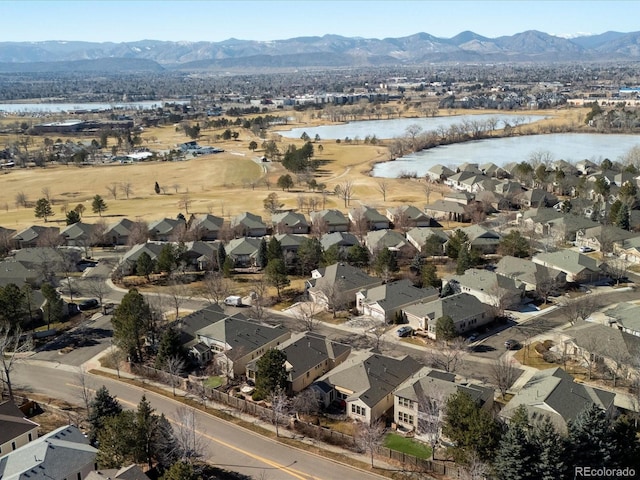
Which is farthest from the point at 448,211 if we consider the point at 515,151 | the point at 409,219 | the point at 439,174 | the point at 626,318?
the point at 515,151

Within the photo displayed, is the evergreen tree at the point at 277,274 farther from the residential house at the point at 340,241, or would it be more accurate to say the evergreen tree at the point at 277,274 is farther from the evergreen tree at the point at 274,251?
the residential house at the point at 340,241

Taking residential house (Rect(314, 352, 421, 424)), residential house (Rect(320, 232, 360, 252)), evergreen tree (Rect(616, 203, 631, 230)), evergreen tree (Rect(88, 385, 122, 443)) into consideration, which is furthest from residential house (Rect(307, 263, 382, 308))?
evergreen tree (Rect(616, 203, 631, 230))

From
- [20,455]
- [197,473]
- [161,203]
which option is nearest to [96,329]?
[20,455]

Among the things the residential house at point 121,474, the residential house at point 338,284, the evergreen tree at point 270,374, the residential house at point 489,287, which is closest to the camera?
the residential house at point 121,474

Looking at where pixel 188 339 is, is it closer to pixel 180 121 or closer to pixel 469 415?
pixel 469 415

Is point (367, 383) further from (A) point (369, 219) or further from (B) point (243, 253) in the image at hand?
(A) point (369, 219)

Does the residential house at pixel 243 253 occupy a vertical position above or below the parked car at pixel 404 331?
above

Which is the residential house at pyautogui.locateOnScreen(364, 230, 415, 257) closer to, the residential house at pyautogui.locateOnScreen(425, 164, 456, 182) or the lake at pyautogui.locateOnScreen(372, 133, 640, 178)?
the residential house at pyautogui.locateOnScreen(425, 164, 456, 182)

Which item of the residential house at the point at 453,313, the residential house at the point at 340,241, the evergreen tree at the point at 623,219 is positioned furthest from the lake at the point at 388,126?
the residential house at the point at 453,313
